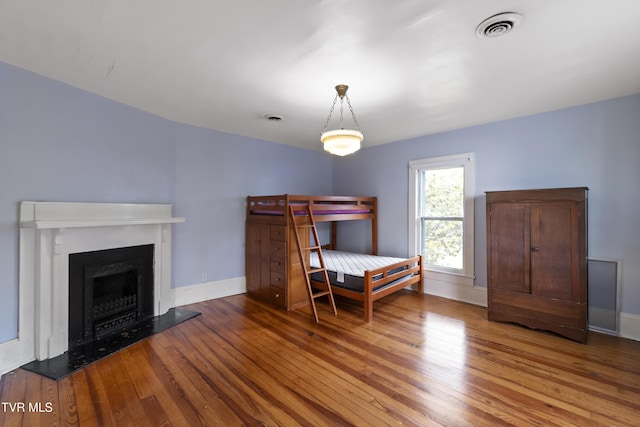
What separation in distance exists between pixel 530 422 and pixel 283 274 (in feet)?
8.74

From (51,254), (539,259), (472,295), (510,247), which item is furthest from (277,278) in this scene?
(539,259)

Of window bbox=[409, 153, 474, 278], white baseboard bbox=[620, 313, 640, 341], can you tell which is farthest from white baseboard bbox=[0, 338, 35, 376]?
white baseboard bbox=[620, 313, 640, 341]

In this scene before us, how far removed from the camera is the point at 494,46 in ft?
6.33

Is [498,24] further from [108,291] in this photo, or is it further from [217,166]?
[108,291]

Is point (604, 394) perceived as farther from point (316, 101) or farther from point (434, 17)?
point (316, 101)

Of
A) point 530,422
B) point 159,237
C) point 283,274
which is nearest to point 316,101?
point 283,274

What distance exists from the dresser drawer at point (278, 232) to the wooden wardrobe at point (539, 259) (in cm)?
251

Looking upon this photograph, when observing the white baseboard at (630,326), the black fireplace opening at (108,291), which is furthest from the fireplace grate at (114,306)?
the white baseboard at (630,326)

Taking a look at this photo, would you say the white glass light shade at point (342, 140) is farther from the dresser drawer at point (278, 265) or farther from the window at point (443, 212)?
the window at point (443, 212)

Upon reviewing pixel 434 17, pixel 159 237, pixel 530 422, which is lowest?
pixel 530 422

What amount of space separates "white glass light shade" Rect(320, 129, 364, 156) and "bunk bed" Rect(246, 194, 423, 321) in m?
1.23

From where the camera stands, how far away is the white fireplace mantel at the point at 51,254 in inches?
89.8

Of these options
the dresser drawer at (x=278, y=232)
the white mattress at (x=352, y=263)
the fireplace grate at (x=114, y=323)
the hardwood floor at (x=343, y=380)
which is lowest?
the hardwood floor at (x=343, y=380)

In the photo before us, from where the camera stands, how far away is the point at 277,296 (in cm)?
370
